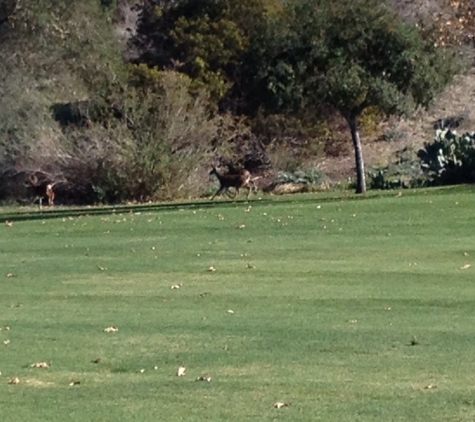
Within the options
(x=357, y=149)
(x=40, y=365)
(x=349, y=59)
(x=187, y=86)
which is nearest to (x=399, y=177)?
(x=357, y=149)

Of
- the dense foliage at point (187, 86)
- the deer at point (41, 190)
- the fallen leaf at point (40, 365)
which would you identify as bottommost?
the fallen leaf at point (40, 365)

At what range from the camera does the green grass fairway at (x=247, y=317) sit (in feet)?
30.9

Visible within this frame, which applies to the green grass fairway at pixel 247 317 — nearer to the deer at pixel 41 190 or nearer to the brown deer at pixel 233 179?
the brown deer at pixel 233 179

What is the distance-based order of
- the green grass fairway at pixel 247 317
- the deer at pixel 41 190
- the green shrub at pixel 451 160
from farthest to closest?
the deer at pixel 41 190
the green shrub at pixel 451 160
the green grass fairway at pixel 247 317

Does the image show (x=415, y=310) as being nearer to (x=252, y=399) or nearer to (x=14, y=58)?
(x=252, y=399)

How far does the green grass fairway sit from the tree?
478 centimetres

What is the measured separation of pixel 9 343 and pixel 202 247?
1092 centimetres

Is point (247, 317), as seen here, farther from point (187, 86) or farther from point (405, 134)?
point (405, 134)

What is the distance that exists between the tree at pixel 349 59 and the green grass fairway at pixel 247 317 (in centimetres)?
478

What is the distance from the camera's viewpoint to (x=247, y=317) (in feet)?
47.0

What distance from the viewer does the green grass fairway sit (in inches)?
371

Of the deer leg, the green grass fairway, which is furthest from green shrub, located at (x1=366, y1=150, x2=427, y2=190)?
the green grass fairway

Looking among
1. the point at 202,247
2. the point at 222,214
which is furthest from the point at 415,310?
the point at 222,214

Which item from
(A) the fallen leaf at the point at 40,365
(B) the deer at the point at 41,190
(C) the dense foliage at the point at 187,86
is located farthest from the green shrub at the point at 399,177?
(A) the fallen leaf at the point at 40,365
